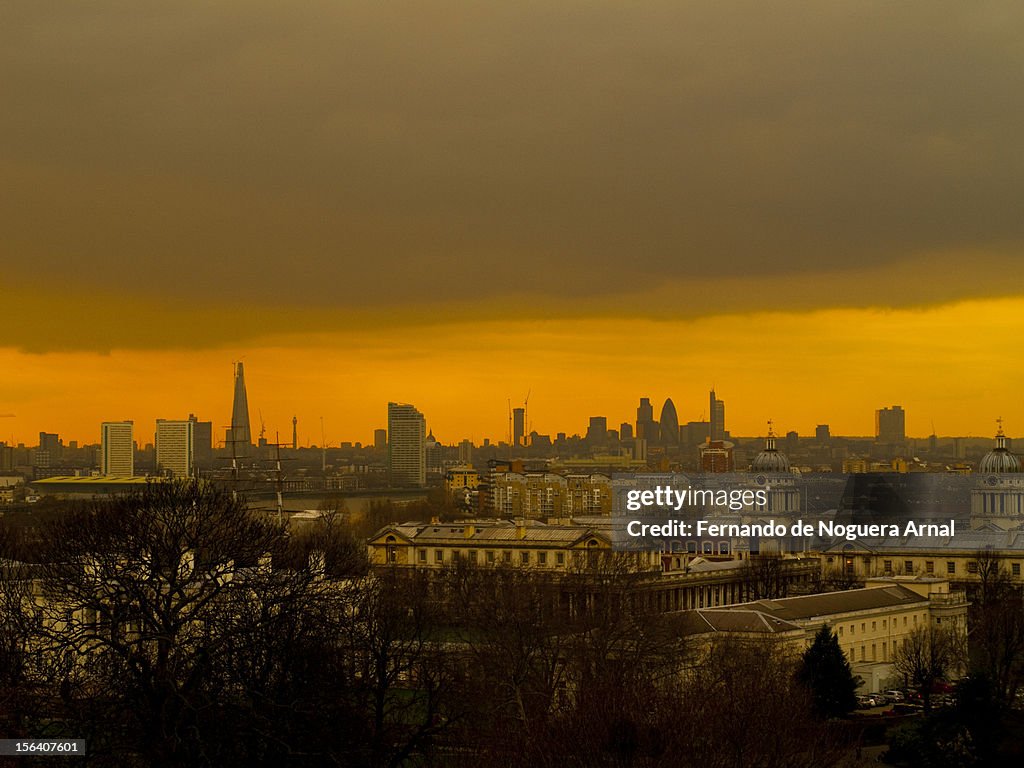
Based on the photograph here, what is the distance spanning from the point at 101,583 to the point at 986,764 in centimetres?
1974

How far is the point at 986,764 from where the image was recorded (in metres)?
43.8

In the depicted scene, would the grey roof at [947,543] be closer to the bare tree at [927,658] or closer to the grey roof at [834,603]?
the grey roof at [834,603]

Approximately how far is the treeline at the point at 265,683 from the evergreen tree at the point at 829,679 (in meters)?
5.01

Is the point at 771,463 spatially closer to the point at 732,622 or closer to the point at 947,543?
the point at 947,543

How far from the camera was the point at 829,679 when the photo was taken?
54.0 metres

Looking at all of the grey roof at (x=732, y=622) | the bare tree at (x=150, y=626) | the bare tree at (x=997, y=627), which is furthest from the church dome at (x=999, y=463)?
the bare tree at (x=150, y=626)

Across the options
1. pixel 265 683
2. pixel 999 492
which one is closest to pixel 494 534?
pixel 999 492

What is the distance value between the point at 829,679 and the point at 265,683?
79.8 ft

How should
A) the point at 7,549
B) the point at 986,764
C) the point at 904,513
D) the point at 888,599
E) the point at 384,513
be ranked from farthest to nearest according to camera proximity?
the point at 384,513
the point at 904,513
the point at 888,599
the point at 7,549
the point at 986,764

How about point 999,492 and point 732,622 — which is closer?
point 732,622

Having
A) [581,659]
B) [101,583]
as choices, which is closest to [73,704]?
[101,583]

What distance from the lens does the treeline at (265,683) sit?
31062 mm

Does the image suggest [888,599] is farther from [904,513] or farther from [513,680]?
[904,513]

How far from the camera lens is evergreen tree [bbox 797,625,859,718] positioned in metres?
53.3
